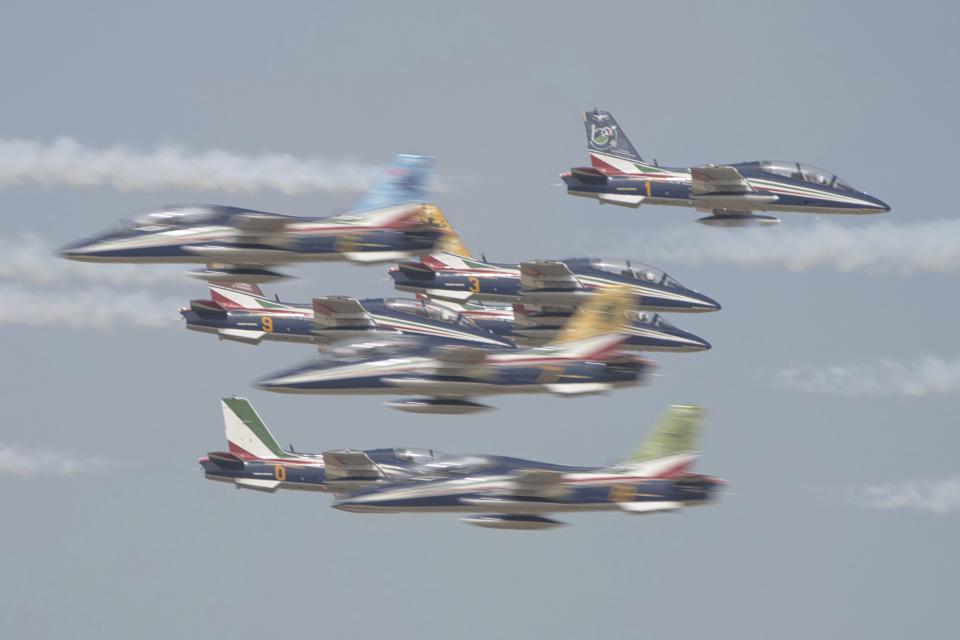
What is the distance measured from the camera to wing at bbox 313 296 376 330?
114 meters

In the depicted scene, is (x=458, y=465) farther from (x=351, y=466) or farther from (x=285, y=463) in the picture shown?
(x=285, y=463)

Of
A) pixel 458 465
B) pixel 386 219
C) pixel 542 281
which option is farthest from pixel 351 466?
pixel 386 219

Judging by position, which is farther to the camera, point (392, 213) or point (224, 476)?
point (224, 476)

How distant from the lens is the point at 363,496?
103 meters

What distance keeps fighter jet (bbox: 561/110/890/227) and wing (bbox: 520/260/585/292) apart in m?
6.39

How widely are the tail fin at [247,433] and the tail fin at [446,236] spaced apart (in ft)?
45.6

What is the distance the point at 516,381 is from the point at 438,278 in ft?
55.3

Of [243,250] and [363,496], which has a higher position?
[243,250]

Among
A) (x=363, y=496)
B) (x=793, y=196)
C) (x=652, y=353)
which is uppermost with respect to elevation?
(x=793, y=196)

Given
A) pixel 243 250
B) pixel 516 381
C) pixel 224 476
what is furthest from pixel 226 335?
pixel 516 381

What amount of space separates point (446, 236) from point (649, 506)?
15.2 m

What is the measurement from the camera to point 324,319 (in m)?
114

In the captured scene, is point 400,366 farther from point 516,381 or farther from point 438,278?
point 438,278

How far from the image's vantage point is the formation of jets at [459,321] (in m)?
102
